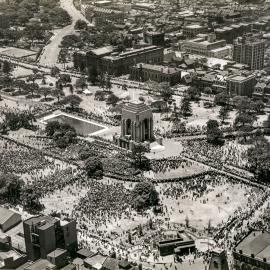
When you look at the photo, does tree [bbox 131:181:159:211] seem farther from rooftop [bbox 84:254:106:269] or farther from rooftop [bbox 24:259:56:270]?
rooftop [bbox 24:259:56:270]

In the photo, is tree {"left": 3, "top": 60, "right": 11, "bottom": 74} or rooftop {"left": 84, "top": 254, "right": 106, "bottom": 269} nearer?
rooftop {"left": 84, "top": 254, "right": 106, "bottom": 269}

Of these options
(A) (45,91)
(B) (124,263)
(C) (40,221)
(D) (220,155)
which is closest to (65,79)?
(A) (45,91)

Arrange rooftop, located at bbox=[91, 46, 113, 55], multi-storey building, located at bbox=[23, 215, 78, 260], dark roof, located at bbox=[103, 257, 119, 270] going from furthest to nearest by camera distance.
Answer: rooftop, located at bbox=[91, 46, 113, 55] → multi-storey building, located at bbox=[23, 215, 78, 260] → dark roof, located at bbox=[103, 257, 119, 270]

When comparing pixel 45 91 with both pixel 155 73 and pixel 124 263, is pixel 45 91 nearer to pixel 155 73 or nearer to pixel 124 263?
pixel 155 73

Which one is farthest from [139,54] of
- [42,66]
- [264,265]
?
[264,265]

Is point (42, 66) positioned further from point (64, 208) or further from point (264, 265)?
point (264, 265)

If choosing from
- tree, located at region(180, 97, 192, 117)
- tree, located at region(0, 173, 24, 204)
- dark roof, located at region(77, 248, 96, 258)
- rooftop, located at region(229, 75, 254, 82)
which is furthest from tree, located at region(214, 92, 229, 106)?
dark roof, located at region(77, 248, 96, 258)

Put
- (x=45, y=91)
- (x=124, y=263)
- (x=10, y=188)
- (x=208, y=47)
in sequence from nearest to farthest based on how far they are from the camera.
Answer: (x=124, y=263) < (x=10, y=188) < (x=45, y=91) < (x=208, y=47)
